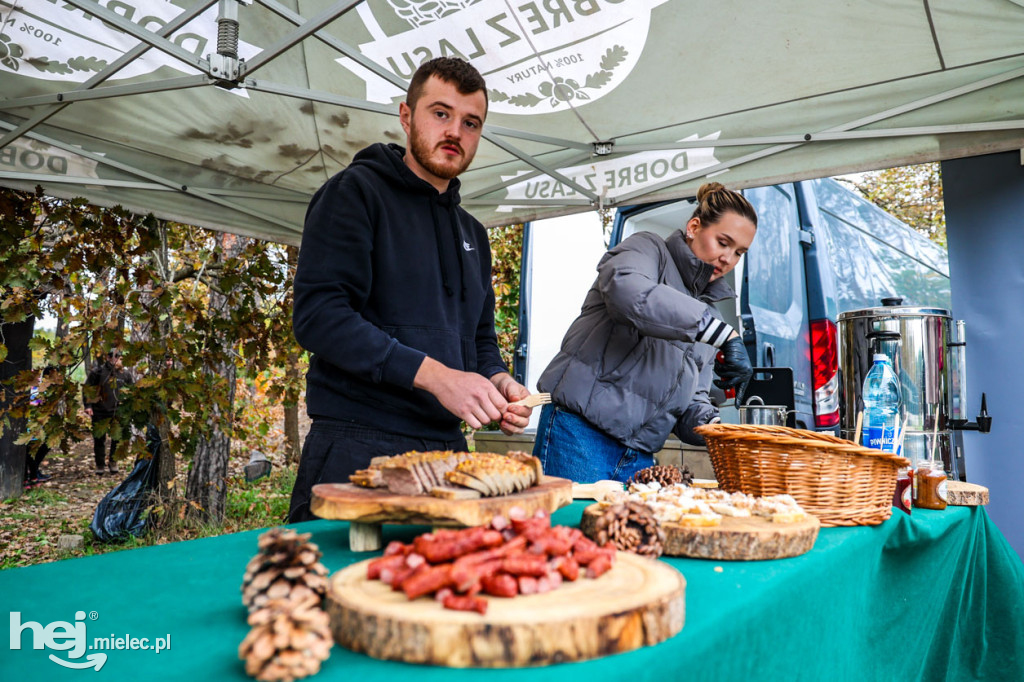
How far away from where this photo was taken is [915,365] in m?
2.40

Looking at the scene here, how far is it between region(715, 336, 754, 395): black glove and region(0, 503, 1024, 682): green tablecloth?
0.81 metres

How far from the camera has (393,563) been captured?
2.63 ft

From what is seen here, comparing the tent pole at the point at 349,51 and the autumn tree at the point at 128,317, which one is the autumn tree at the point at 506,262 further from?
the tent pole at the point at 349,51

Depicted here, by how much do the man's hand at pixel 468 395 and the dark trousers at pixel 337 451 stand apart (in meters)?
0.33

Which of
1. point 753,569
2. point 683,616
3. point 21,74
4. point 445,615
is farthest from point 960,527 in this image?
point 21,74

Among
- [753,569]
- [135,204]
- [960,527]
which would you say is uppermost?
[135,204]

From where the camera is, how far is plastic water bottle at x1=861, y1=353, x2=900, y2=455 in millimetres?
2027

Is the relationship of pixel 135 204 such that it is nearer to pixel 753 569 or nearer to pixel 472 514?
pixel 472 514

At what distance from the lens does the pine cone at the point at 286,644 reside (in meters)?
0.61

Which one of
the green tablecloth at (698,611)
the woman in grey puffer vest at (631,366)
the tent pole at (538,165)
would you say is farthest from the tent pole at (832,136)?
the green tablecloth at (698,611)

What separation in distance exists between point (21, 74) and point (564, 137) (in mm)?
2538

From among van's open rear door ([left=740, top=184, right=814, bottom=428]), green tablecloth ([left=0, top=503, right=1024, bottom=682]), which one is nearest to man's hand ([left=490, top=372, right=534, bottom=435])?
green tablecloth ([left=0, top=503, right=1024, bottom=682])

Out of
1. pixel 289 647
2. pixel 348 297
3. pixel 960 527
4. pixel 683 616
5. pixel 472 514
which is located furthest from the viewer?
pixel 960 527

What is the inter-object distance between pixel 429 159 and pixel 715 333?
1084 mm
